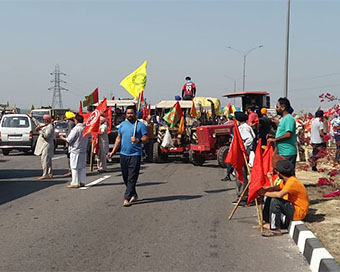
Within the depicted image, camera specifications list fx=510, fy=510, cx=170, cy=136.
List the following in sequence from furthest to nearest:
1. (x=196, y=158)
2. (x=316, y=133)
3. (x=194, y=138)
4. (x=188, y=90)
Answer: (x=188, y=90) < (x=196, y=158) < (x=194, y=138) < (x=316, y=133)

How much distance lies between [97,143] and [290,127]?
8.21m

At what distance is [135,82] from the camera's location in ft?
43.0

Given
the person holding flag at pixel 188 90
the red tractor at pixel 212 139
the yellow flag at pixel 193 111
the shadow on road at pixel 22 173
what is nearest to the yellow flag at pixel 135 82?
the shadow on road at pixel 22 173

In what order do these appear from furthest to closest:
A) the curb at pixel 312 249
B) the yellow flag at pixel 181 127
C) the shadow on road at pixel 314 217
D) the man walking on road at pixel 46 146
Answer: the yellow flag at pixel 181 127, the man walking on road at pixel 46 146, the shadow on road at pixel 314 217, the curb at pixel 312 249

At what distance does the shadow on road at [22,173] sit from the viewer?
48.4 ft

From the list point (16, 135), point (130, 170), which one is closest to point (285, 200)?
point (130, 170)

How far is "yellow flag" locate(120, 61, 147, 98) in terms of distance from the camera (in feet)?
42.7

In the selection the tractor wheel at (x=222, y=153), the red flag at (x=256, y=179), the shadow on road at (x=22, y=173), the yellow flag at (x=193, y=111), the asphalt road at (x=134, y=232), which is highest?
the yellow flag at (x=193, y=111)

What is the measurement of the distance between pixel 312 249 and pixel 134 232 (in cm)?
270

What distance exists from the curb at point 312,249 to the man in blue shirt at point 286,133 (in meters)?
1.70

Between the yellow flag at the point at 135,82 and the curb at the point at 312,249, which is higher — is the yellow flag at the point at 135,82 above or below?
above

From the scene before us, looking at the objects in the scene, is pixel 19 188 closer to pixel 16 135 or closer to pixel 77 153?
pixel 77 153

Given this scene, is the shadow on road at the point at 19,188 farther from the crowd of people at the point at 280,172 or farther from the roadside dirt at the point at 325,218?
the roadside dirt at the point at 325,218

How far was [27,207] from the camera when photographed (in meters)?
9.73
